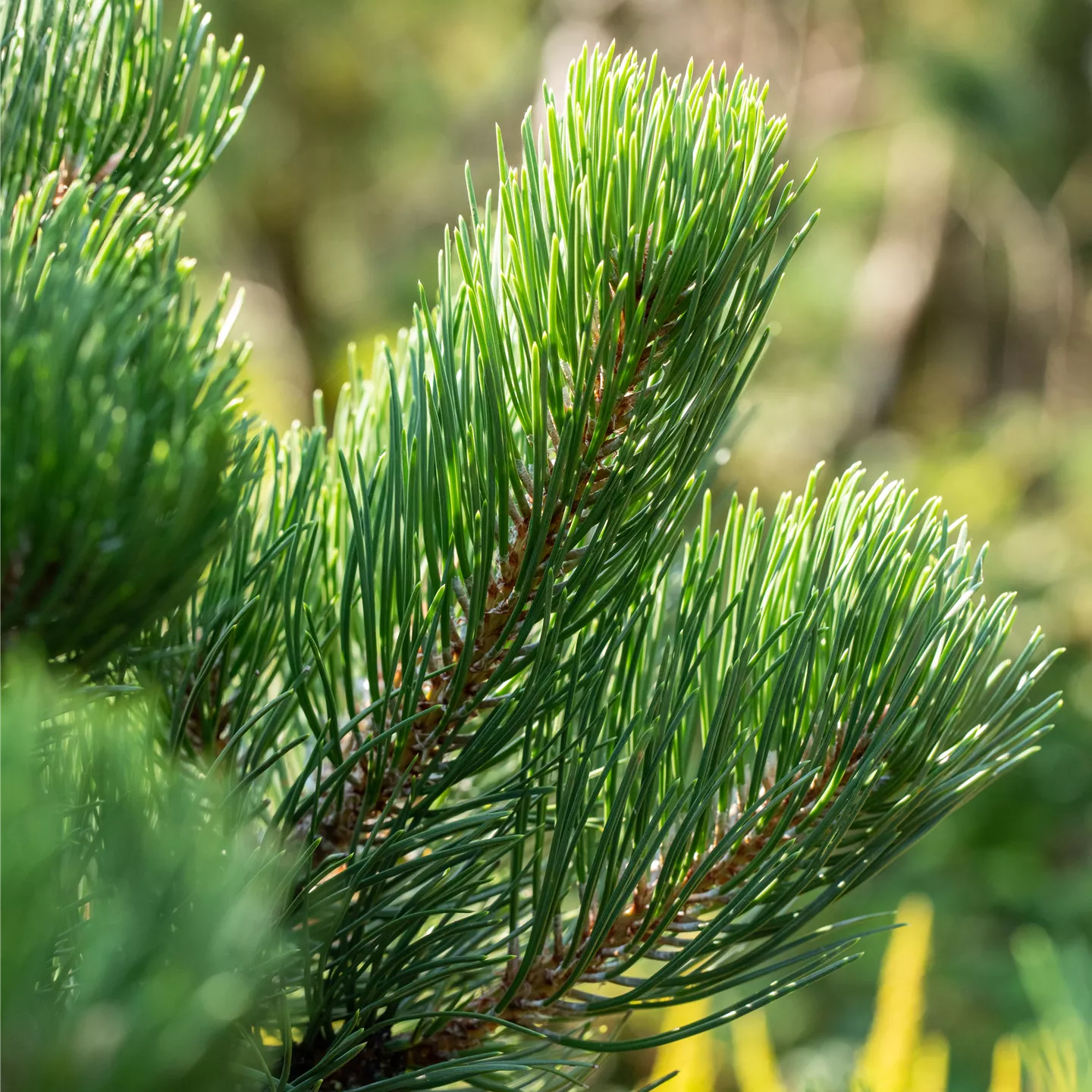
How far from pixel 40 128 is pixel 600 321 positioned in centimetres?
14

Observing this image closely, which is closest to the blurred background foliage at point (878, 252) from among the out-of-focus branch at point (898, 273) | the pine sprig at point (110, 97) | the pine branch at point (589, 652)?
the out-of-focus branch at point (898, 273)

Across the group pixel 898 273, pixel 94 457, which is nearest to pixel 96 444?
pixel 94 457

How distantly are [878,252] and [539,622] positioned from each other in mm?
2562

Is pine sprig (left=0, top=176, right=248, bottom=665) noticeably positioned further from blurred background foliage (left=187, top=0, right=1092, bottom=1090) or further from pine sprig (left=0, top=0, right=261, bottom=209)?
blurred background foliage (left=187, top=0, right=1092, bottom=1090)

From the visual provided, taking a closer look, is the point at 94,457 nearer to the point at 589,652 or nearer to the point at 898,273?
the point at 589,652

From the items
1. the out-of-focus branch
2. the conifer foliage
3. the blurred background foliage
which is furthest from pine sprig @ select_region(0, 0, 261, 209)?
the out-of-focus branch

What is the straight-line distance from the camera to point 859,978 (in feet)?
4.89

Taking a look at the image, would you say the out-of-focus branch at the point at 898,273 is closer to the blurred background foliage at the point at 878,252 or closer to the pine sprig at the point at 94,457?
the blurred background foliage at the point at 878,252

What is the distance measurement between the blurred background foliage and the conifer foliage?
4.12ft

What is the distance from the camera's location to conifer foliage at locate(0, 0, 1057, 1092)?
0.20 m

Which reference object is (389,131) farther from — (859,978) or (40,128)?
(40,128)

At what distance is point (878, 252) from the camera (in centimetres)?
253

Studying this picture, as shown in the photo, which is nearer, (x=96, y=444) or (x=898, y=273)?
(x=96, y=444)

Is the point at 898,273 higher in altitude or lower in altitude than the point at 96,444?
higher
